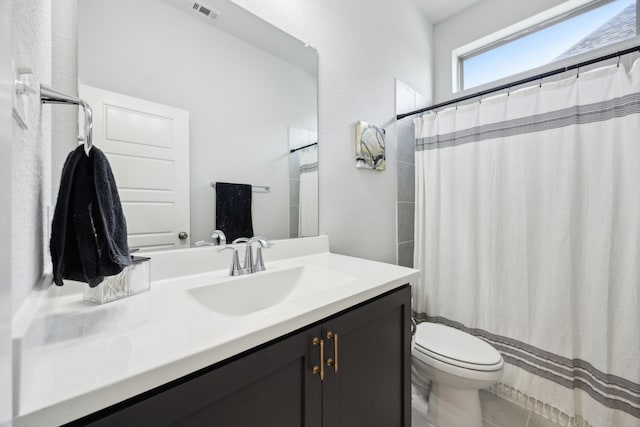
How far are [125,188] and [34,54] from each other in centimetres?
38

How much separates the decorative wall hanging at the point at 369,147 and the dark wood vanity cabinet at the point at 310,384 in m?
0.87

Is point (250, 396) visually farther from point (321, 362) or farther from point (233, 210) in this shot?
point (233, 210)

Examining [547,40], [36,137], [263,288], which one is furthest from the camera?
[547,40]

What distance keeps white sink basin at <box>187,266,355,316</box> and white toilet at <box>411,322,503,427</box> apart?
26.2 inches

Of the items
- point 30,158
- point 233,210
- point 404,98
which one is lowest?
point 233,210

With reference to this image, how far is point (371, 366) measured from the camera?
81cm

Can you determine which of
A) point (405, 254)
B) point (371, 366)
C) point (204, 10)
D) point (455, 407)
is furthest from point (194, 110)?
point (455, 407)

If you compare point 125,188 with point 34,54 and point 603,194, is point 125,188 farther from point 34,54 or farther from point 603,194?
point 603,194

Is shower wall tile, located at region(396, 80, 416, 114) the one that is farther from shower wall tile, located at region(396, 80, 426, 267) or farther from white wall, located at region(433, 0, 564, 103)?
white wall, located at region(433, 0, 564, 103)

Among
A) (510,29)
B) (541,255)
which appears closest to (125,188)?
(541,255)

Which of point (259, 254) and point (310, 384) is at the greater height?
point (259, 254)

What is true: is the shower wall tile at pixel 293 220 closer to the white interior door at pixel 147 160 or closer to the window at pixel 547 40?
the white interior door at pixel 147 160

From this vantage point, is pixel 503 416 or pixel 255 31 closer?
pixel 255 31

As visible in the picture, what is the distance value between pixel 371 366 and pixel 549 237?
4.02 feet
